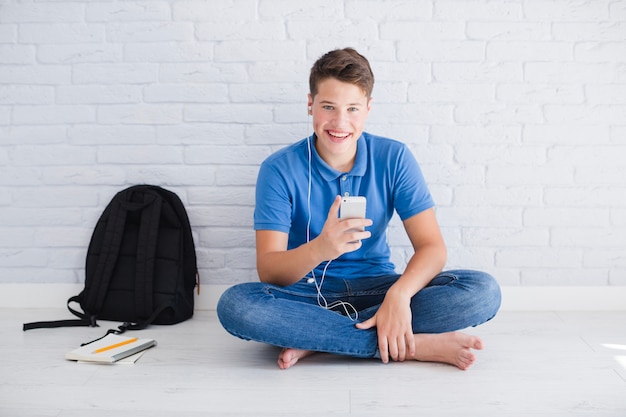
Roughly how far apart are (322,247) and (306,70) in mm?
903

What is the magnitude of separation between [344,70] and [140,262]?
1.08 metres

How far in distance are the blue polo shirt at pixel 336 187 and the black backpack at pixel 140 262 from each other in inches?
20.0

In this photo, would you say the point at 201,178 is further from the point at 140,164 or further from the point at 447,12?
the point at 447,12

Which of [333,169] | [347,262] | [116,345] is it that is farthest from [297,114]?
[116,345]

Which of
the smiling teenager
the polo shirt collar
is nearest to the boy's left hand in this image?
the smiling teenager

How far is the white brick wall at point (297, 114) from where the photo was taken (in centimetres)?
248

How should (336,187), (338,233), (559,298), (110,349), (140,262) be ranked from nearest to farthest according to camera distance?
(338,233), (110,349), (336,187), (140,262), (559,298)

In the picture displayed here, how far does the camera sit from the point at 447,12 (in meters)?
2.47

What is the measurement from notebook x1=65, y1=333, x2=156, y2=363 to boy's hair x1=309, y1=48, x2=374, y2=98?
99cm

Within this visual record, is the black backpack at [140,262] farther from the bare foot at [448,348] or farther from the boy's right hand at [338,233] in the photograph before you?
the bare foot at [448,348]

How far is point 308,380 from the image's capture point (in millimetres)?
1867

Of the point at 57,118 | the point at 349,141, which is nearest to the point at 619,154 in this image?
the point at 349,141

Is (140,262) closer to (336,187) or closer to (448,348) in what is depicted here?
(336,187)

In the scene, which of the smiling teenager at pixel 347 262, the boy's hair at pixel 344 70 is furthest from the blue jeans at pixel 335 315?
the boy's hair at pixel 344 70
